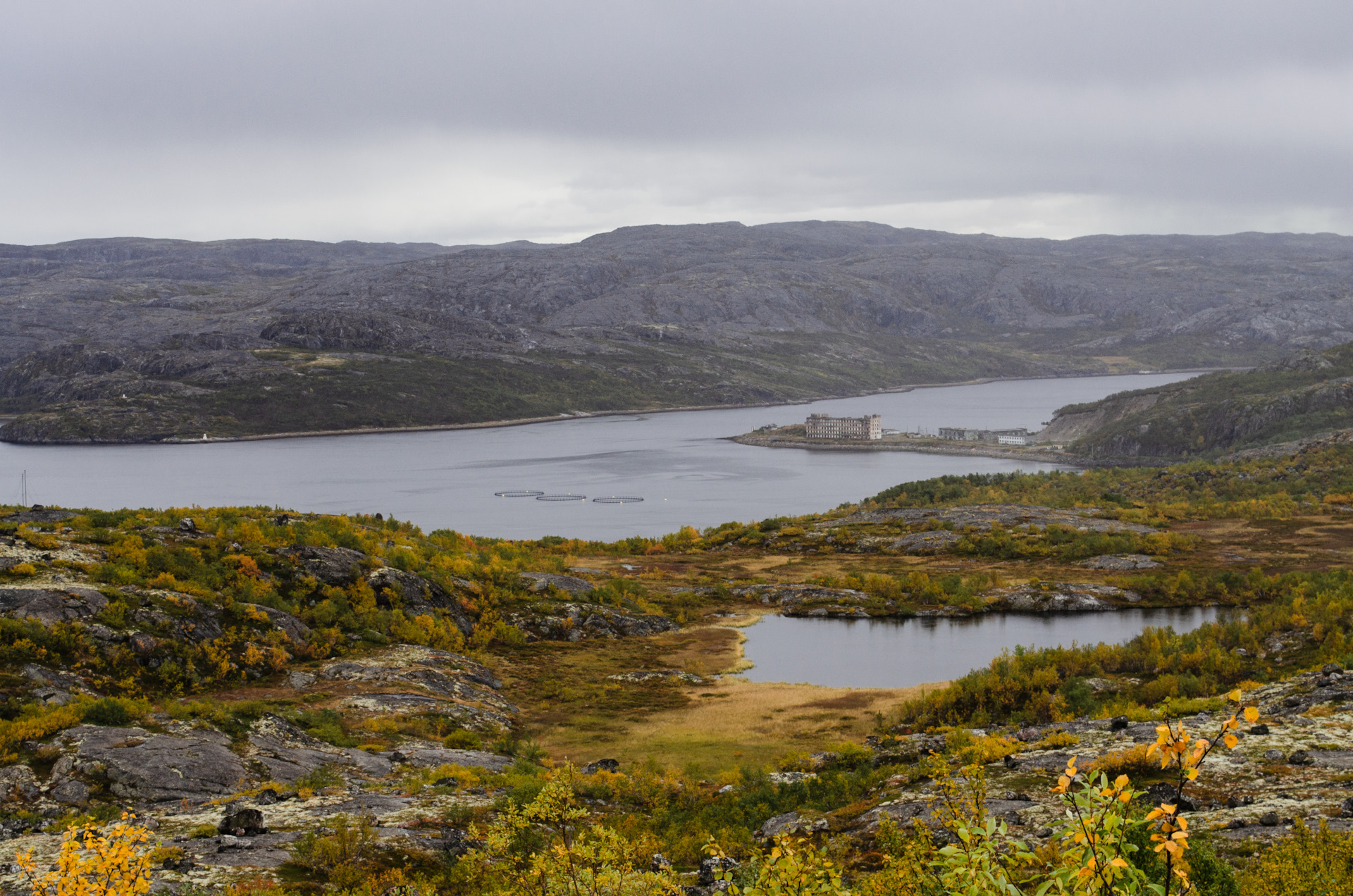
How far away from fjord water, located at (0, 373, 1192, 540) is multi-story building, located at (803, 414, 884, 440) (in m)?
14.8

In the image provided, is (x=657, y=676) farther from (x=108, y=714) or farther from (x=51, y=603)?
(x=108, y=714)

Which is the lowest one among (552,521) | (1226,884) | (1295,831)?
(552,521)

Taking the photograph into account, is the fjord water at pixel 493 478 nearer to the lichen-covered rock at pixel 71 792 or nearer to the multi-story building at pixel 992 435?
the multi-story building at pixel 992 435

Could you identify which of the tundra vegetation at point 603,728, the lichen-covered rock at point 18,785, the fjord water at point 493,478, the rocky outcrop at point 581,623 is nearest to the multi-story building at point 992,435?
the fjord water at point 493,478

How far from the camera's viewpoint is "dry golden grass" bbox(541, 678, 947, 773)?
26.5m

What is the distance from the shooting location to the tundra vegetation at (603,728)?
898 cm

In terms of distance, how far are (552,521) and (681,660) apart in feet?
215

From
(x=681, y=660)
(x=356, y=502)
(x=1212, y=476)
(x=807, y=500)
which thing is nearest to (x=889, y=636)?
(x=681, y=660)

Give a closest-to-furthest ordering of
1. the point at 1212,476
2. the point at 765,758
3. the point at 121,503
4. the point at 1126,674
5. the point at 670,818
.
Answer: the point at 670,818, the point at 765,758, the point at 1126,674, the point at 1212,476, the point at 121,503

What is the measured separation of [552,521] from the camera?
344 feet

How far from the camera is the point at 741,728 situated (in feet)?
97.2

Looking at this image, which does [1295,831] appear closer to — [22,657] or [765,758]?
[765,758]

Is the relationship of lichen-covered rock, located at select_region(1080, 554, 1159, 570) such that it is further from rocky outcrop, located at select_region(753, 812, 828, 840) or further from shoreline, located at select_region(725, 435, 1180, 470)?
shoreline, located at select_region(725, 435, 1180, 470)

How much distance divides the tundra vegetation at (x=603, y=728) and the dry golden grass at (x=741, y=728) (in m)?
0.18
